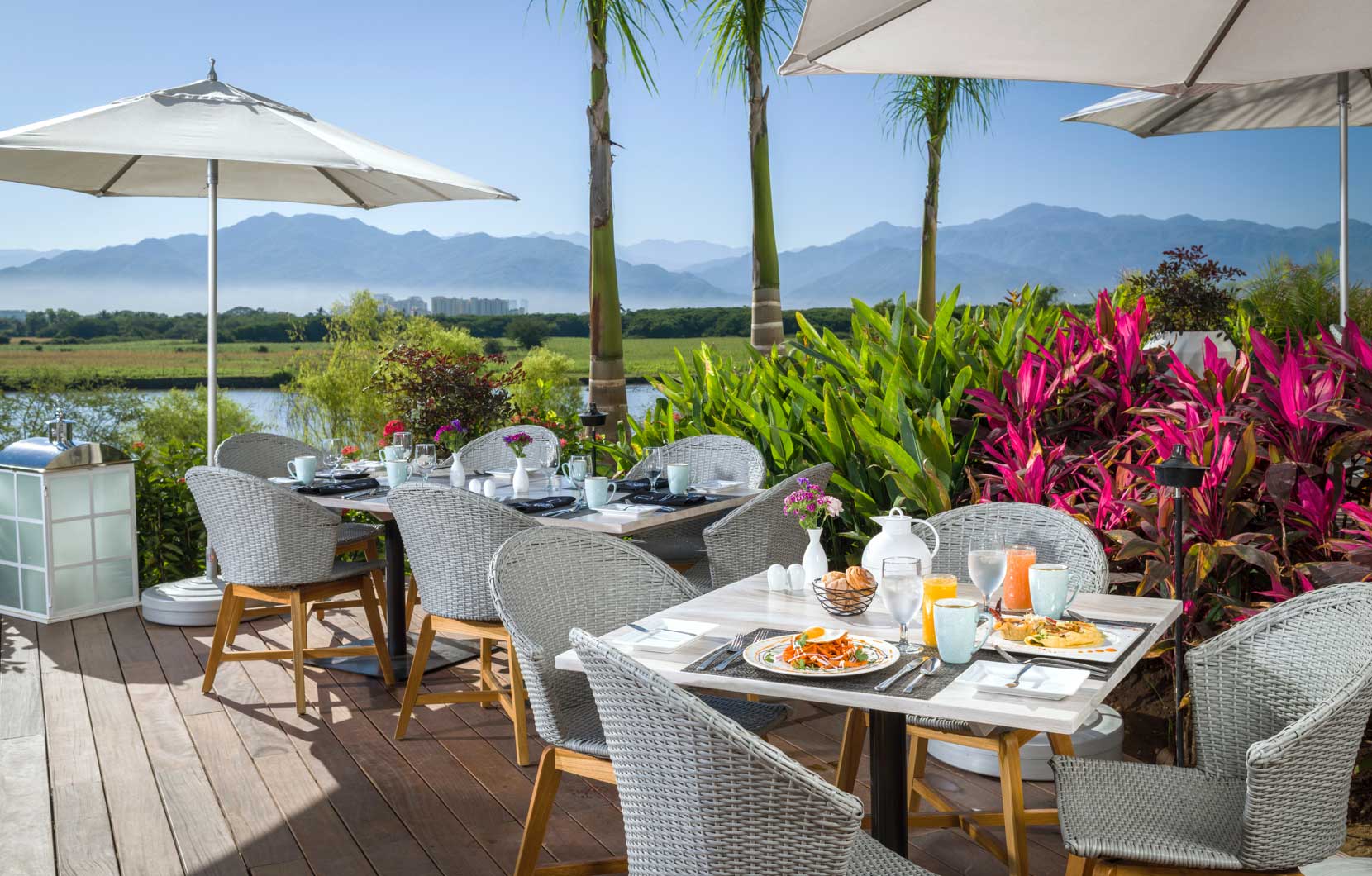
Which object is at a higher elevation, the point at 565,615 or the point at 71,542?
the point at 565,615

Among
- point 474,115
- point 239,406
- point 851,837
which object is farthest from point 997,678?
point 474,115

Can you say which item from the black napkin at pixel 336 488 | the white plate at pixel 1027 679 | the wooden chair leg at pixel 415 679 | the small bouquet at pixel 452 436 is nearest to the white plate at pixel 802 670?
the white plate at pixel 1027 679

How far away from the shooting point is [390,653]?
4.15m

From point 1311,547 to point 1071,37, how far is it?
1.48m

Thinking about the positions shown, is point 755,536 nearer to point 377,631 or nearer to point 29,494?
point 377,631

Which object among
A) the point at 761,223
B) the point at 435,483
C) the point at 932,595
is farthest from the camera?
the point at 761,223

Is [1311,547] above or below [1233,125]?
below

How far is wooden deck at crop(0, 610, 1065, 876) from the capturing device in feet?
8.68

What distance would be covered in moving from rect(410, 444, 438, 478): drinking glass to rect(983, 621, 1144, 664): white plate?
275 centimetres

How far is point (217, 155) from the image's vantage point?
391 centimetres

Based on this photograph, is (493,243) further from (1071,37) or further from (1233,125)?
(1071,37)

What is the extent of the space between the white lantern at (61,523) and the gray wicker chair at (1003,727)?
3753 millimetres

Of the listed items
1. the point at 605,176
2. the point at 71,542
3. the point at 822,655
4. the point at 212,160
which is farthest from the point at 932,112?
the point at 822,655

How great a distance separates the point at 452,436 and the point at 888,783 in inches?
148
